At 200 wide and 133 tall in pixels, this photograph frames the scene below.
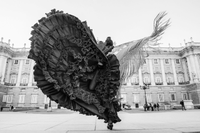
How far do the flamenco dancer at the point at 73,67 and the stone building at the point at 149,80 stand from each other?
41239 mm

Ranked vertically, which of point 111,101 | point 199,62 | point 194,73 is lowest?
point 111,101

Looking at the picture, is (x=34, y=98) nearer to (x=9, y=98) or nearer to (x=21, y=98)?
(x=21, y=98)

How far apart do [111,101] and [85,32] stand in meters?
1.62

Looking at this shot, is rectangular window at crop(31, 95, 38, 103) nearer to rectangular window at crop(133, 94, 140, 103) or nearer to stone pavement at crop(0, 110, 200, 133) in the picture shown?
rectangular window at crop(133, 94, 140, 103)

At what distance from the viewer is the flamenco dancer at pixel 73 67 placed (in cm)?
271

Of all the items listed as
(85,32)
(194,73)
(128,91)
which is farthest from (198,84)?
(85,32)

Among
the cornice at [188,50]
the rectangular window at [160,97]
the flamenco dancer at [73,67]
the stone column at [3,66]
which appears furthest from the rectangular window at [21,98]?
the cornice at [188,50]

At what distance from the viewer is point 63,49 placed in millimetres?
2941

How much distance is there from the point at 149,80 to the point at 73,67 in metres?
46.4

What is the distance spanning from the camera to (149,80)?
46.0m

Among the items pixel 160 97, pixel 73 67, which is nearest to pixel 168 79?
pixel 160 97

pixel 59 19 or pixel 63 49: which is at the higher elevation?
pixel 59 19

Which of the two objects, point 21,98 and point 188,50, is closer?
point 21,98

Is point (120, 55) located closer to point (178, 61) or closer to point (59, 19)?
point (59, 19)
